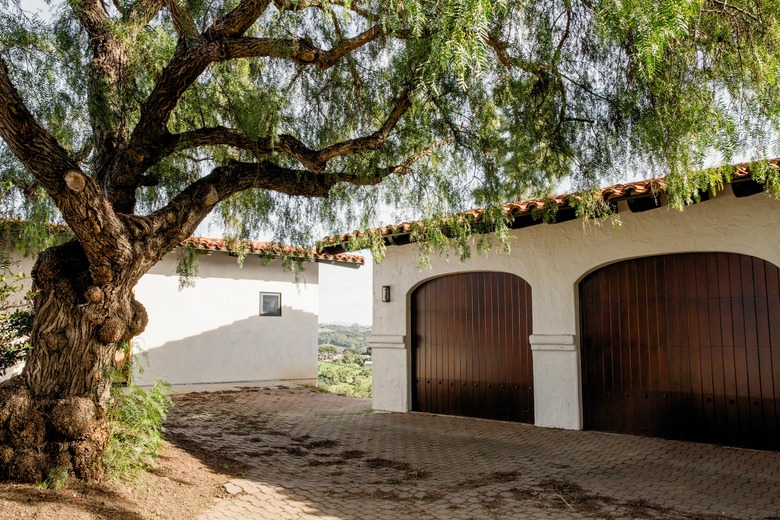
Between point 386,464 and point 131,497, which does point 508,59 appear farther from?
point 131,497

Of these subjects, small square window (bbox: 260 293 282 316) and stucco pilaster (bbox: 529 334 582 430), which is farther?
small square window (bbox: 260 293 282 316)

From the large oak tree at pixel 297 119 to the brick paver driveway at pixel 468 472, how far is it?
6.22 ft

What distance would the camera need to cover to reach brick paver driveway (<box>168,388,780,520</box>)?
479cm

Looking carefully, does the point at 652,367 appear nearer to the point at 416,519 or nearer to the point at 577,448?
the point at 577,448

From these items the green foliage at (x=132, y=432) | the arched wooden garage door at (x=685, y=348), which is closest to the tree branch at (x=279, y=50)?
the green foliage at (x=132, y=432)

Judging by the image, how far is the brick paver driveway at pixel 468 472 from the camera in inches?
188

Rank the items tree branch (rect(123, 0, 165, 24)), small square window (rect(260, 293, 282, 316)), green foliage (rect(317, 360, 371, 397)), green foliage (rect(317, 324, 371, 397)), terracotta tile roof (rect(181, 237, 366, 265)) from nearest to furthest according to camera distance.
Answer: tree branch (rect(123, 0, 165, 24)), terracotta tile roof (rect(181, 237, 366, 265)), small square window (rect(260, 293, 282, 316)), green foliage (rect(317, 324, 371, 397)), green foliage (rect(317, 360, 371, 397))

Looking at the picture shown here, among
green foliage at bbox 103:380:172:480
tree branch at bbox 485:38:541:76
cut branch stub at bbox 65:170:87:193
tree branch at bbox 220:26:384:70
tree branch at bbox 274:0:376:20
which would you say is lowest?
green foliage at bbox 103:380:172:480

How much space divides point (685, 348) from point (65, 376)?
674 cm

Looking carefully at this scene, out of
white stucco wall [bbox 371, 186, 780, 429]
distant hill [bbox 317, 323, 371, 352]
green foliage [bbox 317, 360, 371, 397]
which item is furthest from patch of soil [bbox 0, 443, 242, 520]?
distant hill [bbox 317, 323, 371, 352]

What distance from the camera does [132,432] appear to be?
207 inches

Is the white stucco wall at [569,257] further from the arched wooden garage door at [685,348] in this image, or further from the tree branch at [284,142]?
the tree branch at [284,142]

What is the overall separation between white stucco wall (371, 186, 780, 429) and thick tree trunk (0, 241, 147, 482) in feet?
15.8

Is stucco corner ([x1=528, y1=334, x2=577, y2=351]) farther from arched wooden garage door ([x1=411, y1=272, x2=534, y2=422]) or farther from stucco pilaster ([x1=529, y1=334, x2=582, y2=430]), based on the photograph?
arched wooden garage door ([x1=411, y1=272, x2=534, y2=422])
